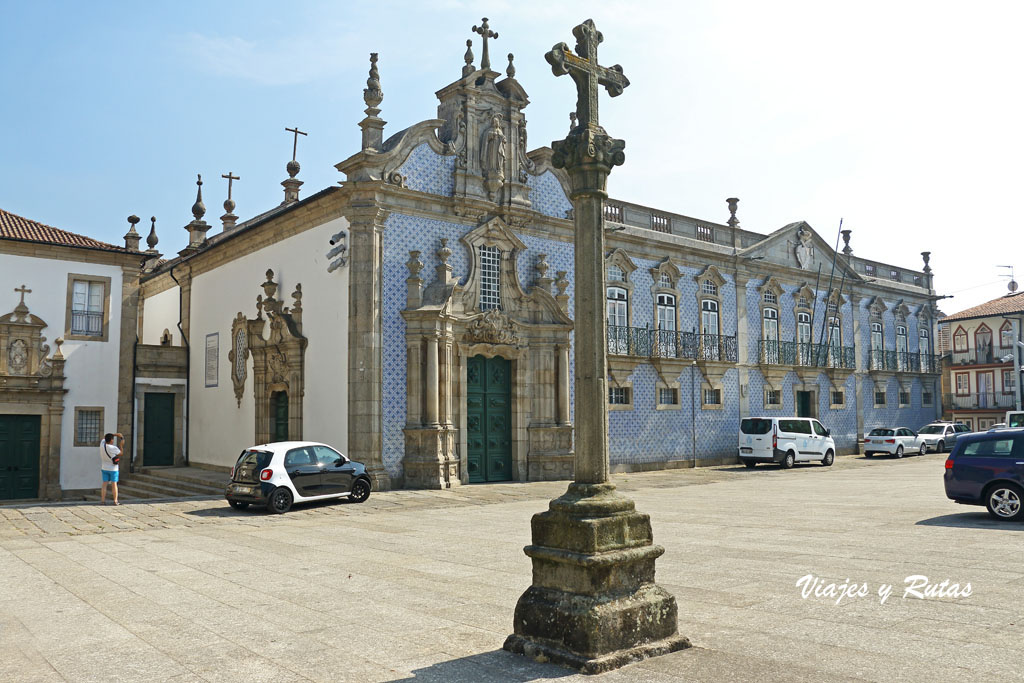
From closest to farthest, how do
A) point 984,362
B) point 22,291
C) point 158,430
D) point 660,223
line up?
point 22,291 < point 158,430 < point 660,223 < point 984,362

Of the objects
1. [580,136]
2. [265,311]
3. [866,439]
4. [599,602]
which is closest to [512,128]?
[265,311]

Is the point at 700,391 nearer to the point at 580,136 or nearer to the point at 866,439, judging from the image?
the point at 866,439

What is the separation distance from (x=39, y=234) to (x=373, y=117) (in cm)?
1076

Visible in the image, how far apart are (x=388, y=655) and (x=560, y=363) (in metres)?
16.2

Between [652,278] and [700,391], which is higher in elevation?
[652,278]

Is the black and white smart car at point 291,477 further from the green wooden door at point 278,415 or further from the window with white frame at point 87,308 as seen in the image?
the window with white frame at point 87,308

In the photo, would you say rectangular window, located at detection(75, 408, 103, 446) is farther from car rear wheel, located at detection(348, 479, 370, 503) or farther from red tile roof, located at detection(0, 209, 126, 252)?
car rear wheel, located at detection(348, 479, 370, 503)

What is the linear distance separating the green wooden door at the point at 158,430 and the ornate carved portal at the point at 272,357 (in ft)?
12.1

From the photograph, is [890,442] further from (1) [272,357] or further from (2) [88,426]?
(2) [88,426]

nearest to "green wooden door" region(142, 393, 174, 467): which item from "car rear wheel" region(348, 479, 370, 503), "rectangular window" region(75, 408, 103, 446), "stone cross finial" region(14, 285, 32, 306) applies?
"rectangular window" region(75, 408, 103, 446)

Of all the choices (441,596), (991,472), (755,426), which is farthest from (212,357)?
(991,472)

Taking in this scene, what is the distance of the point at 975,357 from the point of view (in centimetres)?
5031

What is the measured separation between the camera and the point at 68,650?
5.64m

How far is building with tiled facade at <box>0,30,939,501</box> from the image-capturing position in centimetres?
1862
